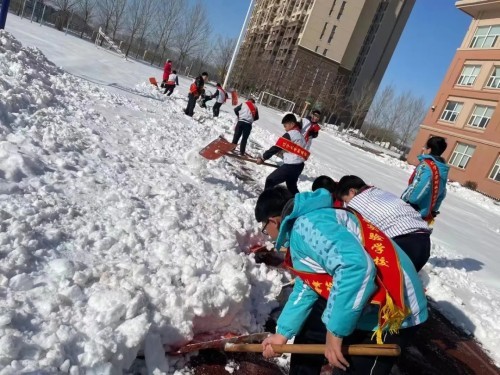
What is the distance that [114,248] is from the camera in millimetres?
3385

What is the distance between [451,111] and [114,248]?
30.0 meters

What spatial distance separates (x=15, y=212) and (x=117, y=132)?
11.9 ft

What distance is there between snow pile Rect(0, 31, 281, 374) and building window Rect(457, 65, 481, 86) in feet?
88.3

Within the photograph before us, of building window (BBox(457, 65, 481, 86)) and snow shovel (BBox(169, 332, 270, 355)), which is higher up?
building window (BBox(457, 65, 481, 86))

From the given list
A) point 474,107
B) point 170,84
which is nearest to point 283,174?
point 170,84

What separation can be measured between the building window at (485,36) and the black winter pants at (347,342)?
30758 mm

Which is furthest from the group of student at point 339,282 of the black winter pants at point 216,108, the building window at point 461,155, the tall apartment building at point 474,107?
the building window at point 461,155

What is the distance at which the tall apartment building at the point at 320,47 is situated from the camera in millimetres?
Answer: 46281

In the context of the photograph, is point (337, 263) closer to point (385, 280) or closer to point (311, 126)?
point (385, 280)

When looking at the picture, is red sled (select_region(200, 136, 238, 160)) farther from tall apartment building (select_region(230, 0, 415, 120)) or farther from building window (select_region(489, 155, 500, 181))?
tall apartment building (select_region(230, 0, 415, 120))

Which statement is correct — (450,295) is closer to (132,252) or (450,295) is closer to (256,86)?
(132,252)

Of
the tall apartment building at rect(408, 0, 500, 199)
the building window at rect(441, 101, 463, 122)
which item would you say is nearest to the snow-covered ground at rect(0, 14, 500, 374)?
the tall apartment building at rect(408, 0, 500, 199)

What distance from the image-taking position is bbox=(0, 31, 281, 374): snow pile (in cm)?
241

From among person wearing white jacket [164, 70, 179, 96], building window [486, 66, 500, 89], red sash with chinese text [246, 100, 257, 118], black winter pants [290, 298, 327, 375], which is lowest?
black winter pants [290, 298, 327, 375]
